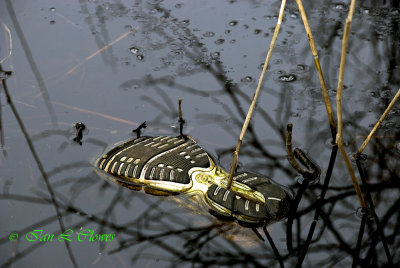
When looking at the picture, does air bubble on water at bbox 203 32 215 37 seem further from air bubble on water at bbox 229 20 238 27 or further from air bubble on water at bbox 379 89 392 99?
air bubble on water at bbox 379 89 392 99

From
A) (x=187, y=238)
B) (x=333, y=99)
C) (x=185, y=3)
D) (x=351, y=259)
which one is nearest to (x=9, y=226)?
(x=187, y=238)

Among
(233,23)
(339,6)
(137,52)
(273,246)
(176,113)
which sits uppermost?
(339,6)

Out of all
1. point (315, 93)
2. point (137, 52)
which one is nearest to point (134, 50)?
point (137, 52)

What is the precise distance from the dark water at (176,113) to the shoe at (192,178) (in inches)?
1.9

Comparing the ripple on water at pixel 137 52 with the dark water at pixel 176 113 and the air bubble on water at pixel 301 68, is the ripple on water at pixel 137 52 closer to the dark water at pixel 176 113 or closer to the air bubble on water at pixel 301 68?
the dark water at pixel 176 113

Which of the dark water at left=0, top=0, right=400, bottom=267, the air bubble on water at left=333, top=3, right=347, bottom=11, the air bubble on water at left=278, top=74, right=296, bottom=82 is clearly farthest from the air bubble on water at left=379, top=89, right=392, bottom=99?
the air bubble on water at left=333, top=3, right=347, bottom=11

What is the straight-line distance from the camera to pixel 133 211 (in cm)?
177

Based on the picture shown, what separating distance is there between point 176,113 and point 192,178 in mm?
422

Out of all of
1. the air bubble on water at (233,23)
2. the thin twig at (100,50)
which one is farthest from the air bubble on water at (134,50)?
the air bubble on water at (233,23)

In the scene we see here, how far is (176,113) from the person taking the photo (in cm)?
218

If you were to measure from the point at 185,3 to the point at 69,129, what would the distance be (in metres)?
1.15

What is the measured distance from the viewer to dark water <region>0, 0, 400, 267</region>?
5.45 feet

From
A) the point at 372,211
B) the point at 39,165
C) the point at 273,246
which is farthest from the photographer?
the point at 39,165

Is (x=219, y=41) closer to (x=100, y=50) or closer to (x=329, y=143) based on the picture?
(x=100, y=50)
